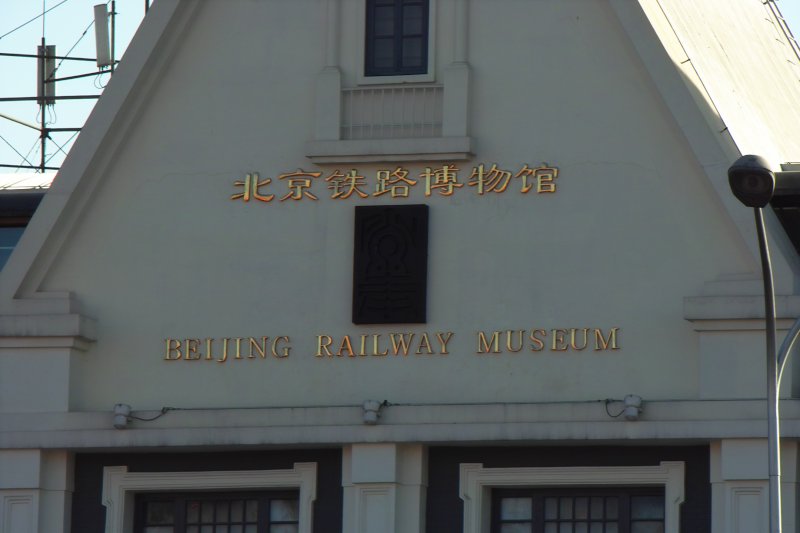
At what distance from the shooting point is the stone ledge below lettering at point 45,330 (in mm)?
32375

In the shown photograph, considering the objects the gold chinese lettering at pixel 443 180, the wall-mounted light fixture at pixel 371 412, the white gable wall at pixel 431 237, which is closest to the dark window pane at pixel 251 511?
the white gable wall at pixel 431 237

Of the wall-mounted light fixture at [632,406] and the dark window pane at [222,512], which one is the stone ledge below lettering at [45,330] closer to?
the dark window pane at [222,512]

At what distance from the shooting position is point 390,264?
32062 millimetres

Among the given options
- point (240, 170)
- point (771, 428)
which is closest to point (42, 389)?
point (240, 170)

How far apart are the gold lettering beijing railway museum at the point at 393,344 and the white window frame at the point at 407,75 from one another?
3810mm

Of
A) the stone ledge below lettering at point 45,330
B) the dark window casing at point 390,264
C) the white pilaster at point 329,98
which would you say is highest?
the white pilaster at point 329,98

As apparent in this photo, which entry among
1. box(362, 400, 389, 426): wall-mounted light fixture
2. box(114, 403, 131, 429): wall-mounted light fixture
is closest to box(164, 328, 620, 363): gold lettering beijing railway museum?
box(362, 400, 389, 426): wall-mounted light fixture

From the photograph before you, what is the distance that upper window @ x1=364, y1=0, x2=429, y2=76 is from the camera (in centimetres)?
3284

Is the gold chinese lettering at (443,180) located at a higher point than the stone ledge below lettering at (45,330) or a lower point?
higher

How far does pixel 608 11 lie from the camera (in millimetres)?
32062

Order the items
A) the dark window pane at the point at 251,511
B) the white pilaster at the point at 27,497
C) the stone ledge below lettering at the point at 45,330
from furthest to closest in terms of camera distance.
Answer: the dark window pane at the point at 251,511
the stone ledge below lettering at the point at 45,330
the white pilaster at the point at 27,497

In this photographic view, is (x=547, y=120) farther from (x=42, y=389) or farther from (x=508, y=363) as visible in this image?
(x=42, y=389)

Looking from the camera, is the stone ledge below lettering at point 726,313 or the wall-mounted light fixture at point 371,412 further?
the wall-mounted light fixture at point 371,412

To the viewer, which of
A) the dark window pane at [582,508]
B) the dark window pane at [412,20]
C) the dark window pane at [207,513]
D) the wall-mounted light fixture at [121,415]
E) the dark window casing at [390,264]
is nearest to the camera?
the dark window pane at [582,508]
